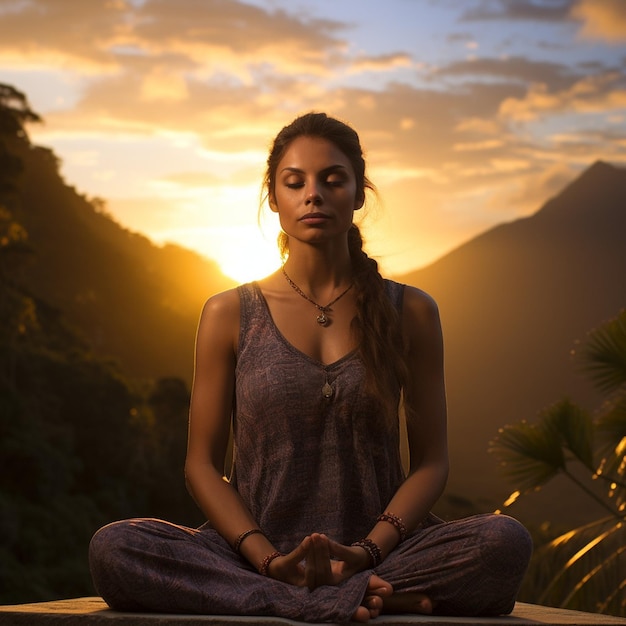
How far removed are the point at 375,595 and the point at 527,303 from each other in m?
62.0

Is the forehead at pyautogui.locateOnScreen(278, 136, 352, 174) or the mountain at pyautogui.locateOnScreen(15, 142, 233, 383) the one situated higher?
the mountain at pyautogui.locateOnScreen(15, 142, 233, 383)

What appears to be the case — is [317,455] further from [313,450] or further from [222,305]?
[222,305]

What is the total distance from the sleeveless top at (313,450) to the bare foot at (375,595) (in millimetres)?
340

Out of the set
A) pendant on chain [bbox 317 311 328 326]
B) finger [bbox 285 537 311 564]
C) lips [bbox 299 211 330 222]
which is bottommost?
finger [bbox 285 537 311 564]

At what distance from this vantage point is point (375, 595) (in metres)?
3.32

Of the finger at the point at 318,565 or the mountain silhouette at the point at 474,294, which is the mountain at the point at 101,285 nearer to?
the mountain silhouette at the point at 474,294

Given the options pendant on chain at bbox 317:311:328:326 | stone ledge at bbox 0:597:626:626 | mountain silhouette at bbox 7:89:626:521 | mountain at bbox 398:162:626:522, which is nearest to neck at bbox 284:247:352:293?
pendant on chain at bbox 317:311:328:326

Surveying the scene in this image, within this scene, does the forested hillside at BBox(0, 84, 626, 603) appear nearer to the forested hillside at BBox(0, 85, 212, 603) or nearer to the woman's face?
the forested hillside at BBox(0, 85, 212, 603)

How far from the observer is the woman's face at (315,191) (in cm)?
386

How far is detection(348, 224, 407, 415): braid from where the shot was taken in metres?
3.71

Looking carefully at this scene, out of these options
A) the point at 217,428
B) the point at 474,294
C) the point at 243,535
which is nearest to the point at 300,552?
the point at 243,535

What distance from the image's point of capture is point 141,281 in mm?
51875

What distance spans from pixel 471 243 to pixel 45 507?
37.2m

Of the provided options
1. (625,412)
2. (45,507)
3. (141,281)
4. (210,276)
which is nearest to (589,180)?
(210,276)
